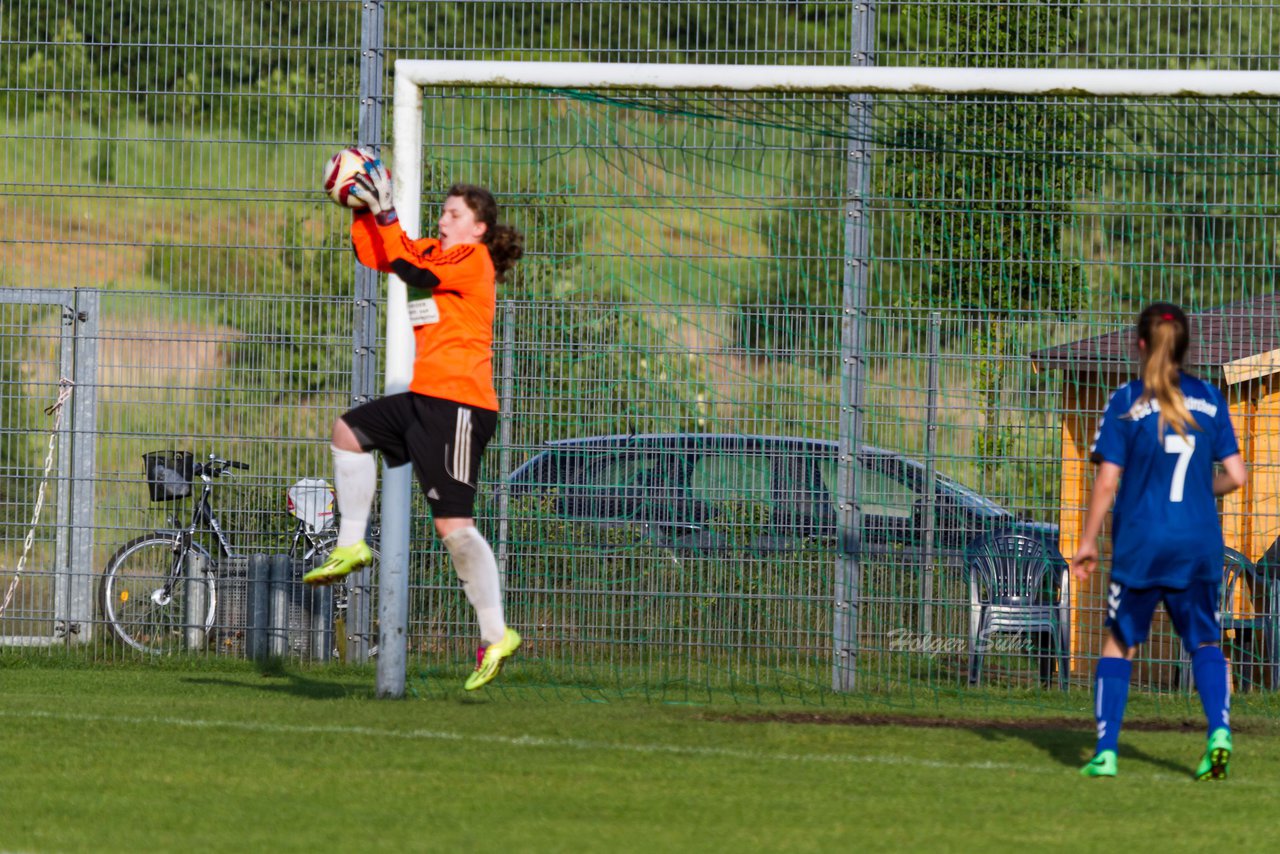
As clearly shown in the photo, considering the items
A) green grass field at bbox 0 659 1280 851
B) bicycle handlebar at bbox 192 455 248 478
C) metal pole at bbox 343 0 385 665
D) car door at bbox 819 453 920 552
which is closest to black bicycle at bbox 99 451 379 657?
bicycle handlebar at bbox 192 455 248 478

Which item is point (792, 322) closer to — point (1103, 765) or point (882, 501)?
point (882, 501)

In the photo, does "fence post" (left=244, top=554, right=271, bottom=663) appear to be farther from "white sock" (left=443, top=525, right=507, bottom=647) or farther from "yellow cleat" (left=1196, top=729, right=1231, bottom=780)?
"yellow cleat" (left=1196, top=729, right=1231, bottom=780)

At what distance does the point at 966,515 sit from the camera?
32.0ft

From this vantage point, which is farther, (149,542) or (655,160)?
(149,542)

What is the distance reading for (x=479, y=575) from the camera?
7.85 m

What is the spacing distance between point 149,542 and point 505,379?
2.70m

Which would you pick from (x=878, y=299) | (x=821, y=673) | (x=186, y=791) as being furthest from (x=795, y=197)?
(x=186, y=791)

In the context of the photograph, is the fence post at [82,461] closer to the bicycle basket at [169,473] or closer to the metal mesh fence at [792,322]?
the bicycle basket at [169,473]

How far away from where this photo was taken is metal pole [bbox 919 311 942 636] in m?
9.75

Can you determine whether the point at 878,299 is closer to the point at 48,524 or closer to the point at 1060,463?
the point at 1060,463

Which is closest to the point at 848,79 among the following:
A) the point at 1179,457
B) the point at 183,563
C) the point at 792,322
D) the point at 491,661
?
the point at 792,322

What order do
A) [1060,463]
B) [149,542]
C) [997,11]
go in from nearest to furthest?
1. [1060,463]
2. [997,11]
3. [149,542]

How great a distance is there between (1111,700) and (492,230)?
3.35m

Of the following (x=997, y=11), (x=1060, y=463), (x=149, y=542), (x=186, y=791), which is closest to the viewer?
(x=186, y=791)
